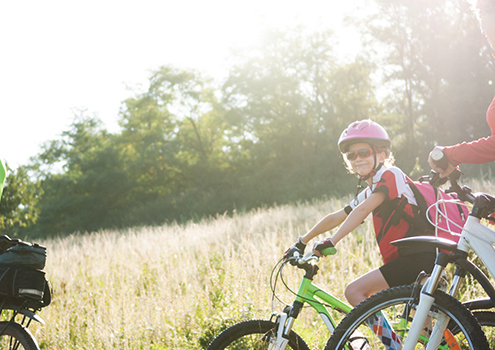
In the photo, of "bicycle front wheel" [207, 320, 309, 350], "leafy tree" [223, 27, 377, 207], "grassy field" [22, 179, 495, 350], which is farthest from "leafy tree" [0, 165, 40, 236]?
"bicycle front wheel" [207, 320, 309, 350]

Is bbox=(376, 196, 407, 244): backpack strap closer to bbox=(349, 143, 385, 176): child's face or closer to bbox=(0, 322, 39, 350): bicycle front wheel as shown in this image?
bbox=(349, 143, 385, 176): child's face

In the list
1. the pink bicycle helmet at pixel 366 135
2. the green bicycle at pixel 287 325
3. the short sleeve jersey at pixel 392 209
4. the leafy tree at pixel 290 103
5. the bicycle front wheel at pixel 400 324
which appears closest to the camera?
the bicycle front wheel at pixel 400 324

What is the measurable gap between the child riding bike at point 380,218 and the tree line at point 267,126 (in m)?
15.1

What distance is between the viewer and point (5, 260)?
300cm

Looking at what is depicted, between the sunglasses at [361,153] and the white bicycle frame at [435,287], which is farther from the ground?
the sunglasses at [361,153]

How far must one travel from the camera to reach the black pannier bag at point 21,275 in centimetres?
298

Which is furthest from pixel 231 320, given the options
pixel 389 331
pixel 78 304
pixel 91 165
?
pixel 91 165

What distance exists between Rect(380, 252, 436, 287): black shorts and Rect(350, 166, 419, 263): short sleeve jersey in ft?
0.34

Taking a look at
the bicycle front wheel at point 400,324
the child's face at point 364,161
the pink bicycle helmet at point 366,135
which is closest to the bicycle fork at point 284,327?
the bicycle front wheel at point 400,324

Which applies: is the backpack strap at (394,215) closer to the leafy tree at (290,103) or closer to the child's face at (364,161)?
the child's face at (364,161)

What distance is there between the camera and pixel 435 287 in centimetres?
199

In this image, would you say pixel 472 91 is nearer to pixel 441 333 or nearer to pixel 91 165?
pixel 441 333

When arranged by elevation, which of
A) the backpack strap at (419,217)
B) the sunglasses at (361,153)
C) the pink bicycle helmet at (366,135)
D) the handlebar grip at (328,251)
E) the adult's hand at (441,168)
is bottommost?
the handlebar grip at (328,251)

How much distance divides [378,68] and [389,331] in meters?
26.4
